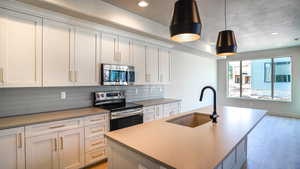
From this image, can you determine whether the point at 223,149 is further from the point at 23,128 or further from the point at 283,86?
the point at 283,86

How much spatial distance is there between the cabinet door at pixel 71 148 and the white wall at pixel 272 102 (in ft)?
23.4

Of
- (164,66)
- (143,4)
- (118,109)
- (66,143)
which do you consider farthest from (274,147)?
(66,143)

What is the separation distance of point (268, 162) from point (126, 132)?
2.84 metres

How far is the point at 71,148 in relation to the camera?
7.79 ft

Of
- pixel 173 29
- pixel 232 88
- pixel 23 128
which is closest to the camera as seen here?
pixel 173 29

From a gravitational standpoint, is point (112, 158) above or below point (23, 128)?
below

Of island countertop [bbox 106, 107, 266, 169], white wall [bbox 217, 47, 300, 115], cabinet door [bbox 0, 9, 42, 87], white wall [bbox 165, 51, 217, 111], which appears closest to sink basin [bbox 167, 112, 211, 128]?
island countertop [bbox 106, 107, 266, 169]

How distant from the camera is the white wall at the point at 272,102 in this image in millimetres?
5918

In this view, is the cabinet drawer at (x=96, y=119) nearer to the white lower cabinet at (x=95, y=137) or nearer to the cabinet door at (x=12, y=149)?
the white lower cabinet at (x=95, y=137)

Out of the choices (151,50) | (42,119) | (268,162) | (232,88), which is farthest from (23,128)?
(232,88)

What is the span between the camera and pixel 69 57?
263 cm

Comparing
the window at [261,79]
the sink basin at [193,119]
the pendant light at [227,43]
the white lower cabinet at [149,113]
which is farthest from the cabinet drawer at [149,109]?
the window at [261,79]

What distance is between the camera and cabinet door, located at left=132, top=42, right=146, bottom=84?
3619mm

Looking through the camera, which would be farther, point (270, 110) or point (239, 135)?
point (270, 110)
